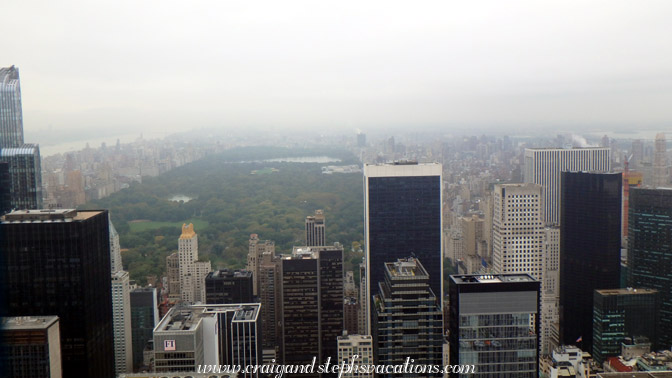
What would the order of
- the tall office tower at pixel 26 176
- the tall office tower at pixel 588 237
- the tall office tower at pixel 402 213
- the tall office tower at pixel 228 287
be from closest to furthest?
the tall office tower at pixel 26 176
the tall office tower at pixel 228 287
the tall office tower at pixel 402 213
the tall office tower at pixel 588 237

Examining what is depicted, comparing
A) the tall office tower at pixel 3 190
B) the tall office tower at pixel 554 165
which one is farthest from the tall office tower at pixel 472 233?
the tall office tower at pixel 3 190

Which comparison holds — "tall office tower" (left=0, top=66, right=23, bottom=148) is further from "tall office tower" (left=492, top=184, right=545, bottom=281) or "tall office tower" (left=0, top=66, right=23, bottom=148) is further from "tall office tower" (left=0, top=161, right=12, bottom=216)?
"tall office tower" (left=492, top=184, right=545, bottom=281)

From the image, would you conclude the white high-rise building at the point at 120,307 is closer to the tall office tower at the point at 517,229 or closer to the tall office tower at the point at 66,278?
the tall office tower at the point at 66,278

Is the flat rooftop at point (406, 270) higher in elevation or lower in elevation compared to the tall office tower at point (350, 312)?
higher

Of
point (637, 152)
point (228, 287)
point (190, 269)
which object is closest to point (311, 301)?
point (228, 287)

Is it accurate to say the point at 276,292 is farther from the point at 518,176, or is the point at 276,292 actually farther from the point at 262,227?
the point at 518,176

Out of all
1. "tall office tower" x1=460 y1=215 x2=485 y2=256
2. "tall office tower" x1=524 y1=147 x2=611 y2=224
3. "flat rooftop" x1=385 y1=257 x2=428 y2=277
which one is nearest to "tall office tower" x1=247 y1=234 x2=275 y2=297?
"tall office tower" x1=460 y1=215 x2=485 y2=256

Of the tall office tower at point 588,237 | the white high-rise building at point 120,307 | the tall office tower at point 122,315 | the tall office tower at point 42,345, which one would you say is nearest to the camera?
the tall office tower at point 42,345
